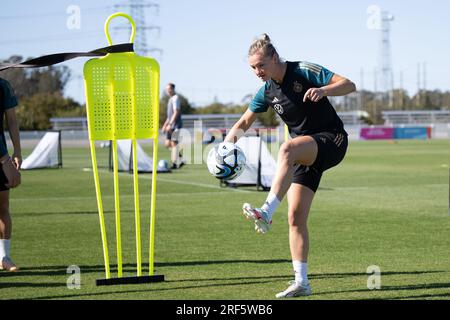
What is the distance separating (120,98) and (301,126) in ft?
5.78

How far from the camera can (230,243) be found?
11398mm

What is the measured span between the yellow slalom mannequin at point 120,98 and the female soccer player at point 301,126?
3.84ft

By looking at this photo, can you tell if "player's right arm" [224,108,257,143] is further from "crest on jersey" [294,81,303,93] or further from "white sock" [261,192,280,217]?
"white sock" [261,192,280,217]

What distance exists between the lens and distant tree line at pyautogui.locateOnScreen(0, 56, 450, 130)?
272 ft

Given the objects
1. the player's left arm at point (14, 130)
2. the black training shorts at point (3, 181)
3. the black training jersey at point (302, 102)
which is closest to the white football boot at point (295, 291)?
the black training jersey at point (302, 102)

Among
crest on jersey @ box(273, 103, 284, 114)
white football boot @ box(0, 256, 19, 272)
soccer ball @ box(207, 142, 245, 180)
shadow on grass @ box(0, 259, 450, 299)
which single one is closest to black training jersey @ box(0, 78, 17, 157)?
white football boot @ box(0, 256, 19, 272)

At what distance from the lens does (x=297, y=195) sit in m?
7.87

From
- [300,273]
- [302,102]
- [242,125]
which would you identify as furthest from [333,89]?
[300,273]

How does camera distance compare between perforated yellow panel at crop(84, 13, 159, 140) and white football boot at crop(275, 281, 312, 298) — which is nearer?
white football boot at crop(275, 281, 312, 298)

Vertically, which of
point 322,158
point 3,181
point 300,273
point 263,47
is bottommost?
point 300,273

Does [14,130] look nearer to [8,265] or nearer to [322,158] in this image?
[8,265]

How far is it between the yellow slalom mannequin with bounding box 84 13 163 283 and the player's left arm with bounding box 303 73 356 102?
65.0 inches
